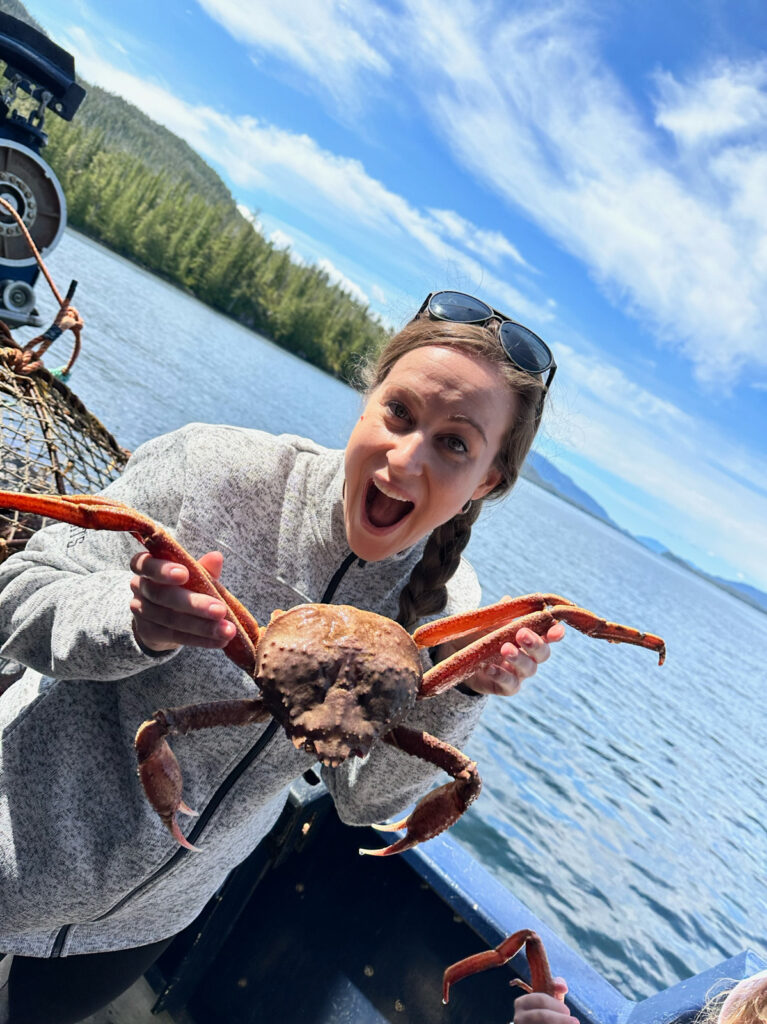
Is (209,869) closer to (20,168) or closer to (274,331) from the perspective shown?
(20,168)

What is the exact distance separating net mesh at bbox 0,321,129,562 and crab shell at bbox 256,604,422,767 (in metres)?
2.08

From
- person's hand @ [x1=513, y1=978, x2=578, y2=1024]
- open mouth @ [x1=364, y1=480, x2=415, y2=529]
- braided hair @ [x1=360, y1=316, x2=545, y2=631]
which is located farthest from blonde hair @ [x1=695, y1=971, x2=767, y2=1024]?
open mouth @ [x1=364, y1=480, x2=415, y2=529]

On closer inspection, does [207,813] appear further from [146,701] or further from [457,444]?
[457,444]

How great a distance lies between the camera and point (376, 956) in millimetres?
2961

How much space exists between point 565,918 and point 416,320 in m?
8.68

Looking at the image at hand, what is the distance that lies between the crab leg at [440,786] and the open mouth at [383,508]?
0.57 meters

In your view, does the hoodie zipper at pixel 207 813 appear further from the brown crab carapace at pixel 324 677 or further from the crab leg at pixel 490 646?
the crab leg at pixel 490 646

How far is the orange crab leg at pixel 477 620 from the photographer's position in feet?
5.80

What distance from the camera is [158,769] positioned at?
4.82 feet

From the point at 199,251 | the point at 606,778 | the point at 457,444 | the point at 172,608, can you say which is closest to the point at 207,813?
the point at 172,608

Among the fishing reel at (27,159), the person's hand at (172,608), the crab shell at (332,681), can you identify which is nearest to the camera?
the person's hand at (172,608)

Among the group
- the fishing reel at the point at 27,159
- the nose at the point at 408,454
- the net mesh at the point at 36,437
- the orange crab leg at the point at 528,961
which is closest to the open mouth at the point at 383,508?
the nose at the point at 408,454

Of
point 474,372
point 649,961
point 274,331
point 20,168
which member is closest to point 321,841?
point 474,372

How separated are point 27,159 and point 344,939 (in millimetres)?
6624
